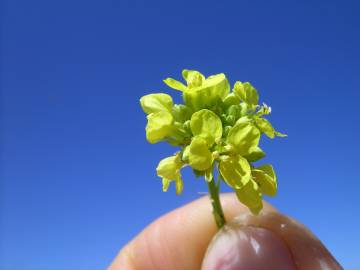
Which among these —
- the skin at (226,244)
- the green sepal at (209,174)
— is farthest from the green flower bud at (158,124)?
the skin at (226,244)

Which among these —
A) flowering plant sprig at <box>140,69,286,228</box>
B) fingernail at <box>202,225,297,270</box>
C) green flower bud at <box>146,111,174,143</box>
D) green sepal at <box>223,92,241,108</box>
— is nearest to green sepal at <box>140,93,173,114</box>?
flowering plant sprig at <box>140,69,286,228</box>

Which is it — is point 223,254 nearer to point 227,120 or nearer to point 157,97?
point 227,120

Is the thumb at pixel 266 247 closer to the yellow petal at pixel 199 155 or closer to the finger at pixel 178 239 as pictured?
the finger at pixel 178 239

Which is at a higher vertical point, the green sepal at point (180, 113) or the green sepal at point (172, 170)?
the green sepal at point (180, 113)

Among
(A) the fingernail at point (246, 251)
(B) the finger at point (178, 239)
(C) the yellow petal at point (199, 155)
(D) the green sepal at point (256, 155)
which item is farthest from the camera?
(B) the finger at point (178, 239)

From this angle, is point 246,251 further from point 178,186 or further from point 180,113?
point 180,113

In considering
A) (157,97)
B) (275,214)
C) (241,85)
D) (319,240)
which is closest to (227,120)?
(241,85)

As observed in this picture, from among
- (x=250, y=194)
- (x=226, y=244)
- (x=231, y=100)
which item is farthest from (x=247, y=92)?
(x=226, y=244)
